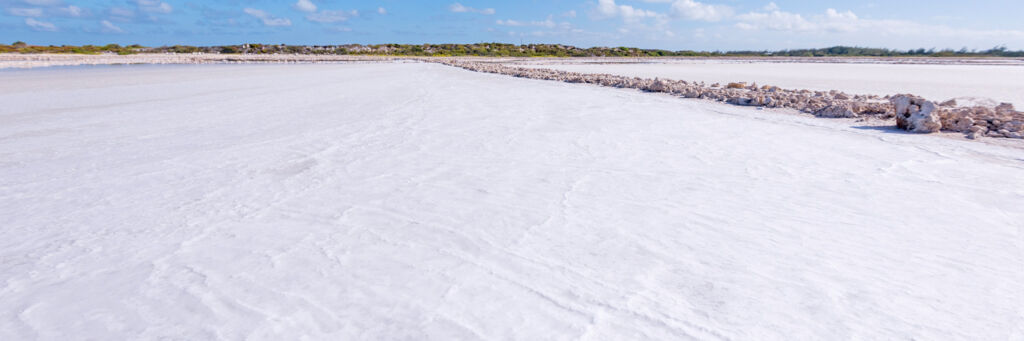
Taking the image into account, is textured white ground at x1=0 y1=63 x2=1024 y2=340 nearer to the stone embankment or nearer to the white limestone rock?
the white limestone rock

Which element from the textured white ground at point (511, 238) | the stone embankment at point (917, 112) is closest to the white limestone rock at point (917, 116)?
the stone embankment at point (917, 112)

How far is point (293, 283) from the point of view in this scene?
1.97 m

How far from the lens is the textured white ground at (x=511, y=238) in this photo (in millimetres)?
1724

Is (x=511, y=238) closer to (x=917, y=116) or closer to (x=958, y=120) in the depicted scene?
(x=917, y=116)

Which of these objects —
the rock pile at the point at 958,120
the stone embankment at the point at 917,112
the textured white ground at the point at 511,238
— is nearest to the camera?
the textured white ground at the point at 511,238

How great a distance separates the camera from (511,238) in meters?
2.41

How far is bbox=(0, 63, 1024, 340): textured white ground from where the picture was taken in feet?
5.65

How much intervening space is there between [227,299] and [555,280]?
3.93 feet

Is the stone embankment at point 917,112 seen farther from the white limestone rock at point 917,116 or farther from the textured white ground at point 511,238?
the textured white ground at point 511,238

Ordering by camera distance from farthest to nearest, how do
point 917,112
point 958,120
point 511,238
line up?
point 917,112 < point 958,120 < point 511,238

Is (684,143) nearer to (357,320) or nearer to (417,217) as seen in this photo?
(417,217)

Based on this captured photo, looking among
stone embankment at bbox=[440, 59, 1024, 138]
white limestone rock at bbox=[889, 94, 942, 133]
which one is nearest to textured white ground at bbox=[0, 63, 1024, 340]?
white limestone rock at bbox=[889, 94, 942, 133]

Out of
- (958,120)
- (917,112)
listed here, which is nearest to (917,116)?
(917,112)

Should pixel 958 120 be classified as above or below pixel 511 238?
above
